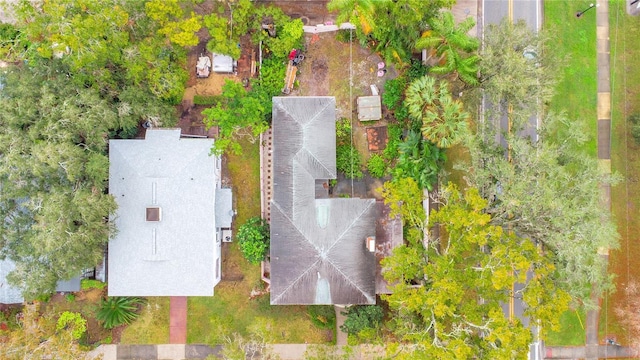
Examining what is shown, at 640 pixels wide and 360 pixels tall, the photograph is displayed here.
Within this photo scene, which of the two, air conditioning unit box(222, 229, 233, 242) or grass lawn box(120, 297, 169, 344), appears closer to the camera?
air conditioning unit box(222, 229, 233, 242)

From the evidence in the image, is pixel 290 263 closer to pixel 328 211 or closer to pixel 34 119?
pixel 328 211

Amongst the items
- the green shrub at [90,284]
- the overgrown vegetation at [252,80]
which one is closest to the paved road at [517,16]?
the overgrown vegetation at [252,80]

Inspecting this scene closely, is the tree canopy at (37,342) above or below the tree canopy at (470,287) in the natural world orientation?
below

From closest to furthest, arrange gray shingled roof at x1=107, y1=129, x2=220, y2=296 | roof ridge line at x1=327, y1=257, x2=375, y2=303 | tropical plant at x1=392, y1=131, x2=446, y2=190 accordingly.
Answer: roof ridge line at x1=327, y1=257, x2=375, y2=303, gray shingled roof at x1=107, y1=129, x2=220, y2=296, tropical plant at x1=392, y1=131, x2=446, y2=190

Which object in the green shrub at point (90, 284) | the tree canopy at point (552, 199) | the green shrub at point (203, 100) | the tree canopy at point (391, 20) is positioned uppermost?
the tree canopy at point (391, 20)

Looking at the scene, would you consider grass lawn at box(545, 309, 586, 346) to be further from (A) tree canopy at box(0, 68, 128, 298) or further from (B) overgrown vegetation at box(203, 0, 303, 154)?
(A) tree canopy at box(0, 68, 128, 298)

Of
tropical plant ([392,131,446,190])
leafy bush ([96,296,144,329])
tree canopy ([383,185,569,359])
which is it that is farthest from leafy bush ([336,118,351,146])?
leafy bush ([96,296,144,329])

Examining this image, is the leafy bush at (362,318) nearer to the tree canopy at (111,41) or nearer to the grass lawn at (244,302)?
the grass lawn at (244,302)
